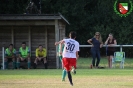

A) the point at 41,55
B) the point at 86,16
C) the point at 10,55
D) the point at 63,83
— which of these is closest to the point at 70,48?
the point at 63,83

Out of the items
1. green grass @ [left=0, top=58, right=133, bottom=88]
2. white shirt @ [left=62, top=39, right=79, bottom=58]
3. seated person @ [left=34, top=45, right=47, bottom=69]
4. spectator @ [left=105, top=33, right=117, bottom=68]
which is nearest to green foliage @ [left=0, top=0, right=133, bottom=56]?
spectator @ [left=105, top=33, right=117, bottom=68]

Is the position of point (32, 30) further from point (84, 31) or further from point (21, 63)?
point (84, 31)

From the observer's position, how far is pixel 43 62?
28750 mm

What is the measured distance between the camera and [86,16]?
57375mm

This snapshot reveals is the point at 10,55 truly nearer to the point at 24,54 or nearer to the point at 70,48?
the point at 24,54

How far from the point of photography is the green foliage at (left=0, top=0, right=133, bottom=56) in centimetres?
5516

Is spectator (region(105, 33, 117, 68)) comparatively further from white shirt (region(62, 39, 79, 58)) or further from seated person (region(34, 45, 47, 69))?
white shirt (region(62, 39, 79, 58))

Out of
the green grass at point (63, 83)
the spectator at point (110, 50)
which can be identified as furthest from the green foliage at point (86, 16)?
the green grass at point (63, 83)

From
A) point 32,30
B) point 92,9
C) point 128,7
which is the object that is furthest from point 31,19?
point 92,9

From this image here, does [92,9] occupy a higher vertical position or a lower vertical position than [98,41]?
higher

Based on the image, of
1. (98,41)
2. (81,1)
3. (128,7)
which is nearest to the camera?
(98,41)

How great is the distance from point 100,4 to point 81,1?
2.19 m

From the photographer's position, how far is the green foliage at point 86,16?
55.2m

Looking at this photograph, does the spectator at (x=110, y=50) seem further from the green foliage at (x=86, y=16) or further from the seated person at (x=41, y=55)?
the green foliage at (x=86, y=16)
